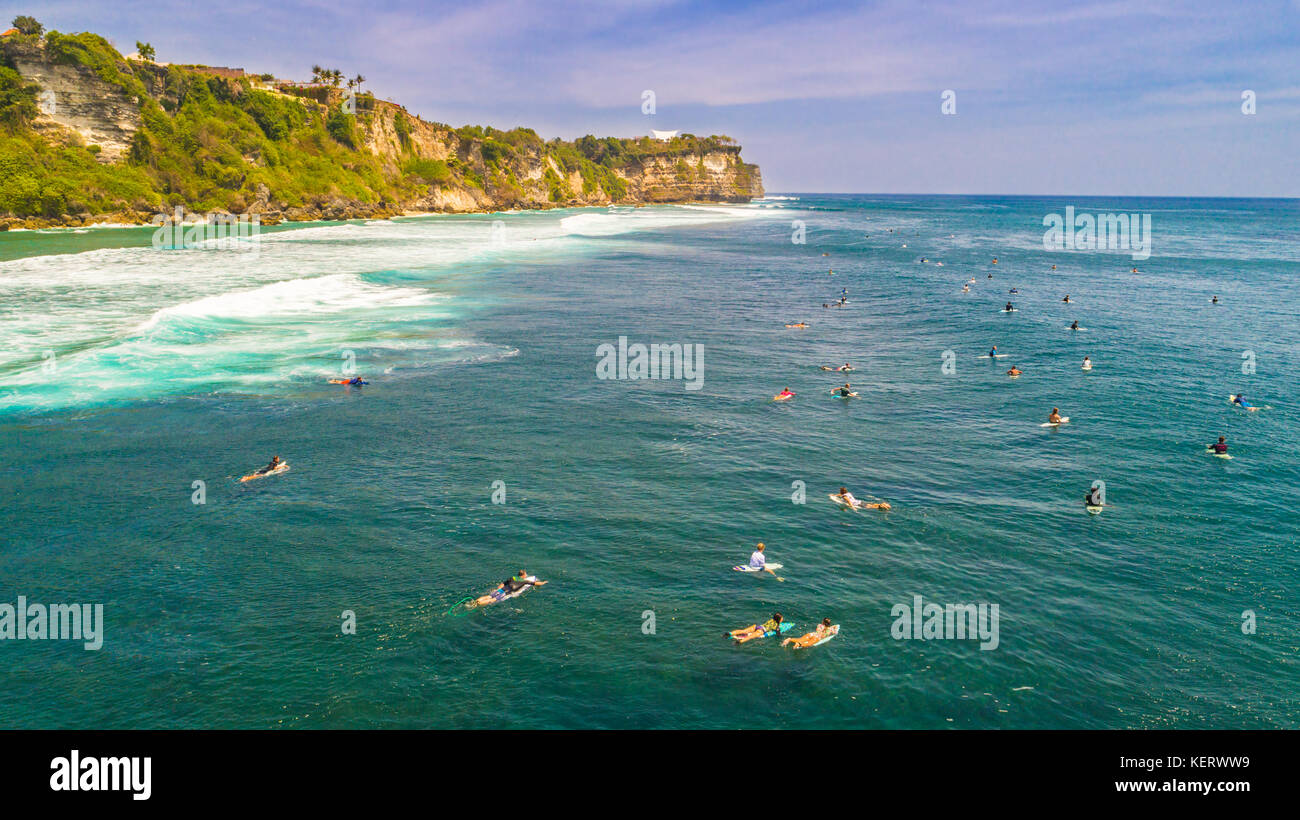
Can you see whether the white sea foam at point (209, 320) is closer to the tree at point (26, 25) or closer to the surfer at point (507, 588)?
the surfer at point (507, 588)

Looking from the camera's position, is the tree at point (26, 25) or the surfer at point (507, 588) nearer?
the surfer at point (507, 588)

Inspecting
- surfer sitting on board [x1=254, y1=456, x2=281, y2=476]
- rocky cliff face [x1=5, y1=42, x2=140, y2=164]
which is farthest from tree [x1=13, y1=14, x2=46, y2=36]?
surfer sitting on board [x1=254, y1=456, x2=281, y2=476]

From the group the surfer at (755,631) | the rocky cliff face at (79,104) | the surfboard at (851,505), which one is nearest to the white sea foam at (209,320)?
the surfboard at (851,505)

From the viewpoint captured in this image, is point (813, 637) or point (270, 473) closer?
point (813, 637)

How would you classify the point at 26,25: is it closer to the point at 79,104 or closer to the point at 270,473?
the point at 79,104

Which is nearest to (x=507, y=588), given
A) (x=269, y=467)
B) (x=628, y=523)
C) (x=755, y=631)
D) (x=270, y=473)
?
(x=628, y=523)

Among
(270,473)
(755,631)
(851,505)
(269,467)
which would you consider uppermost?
(269,467)
